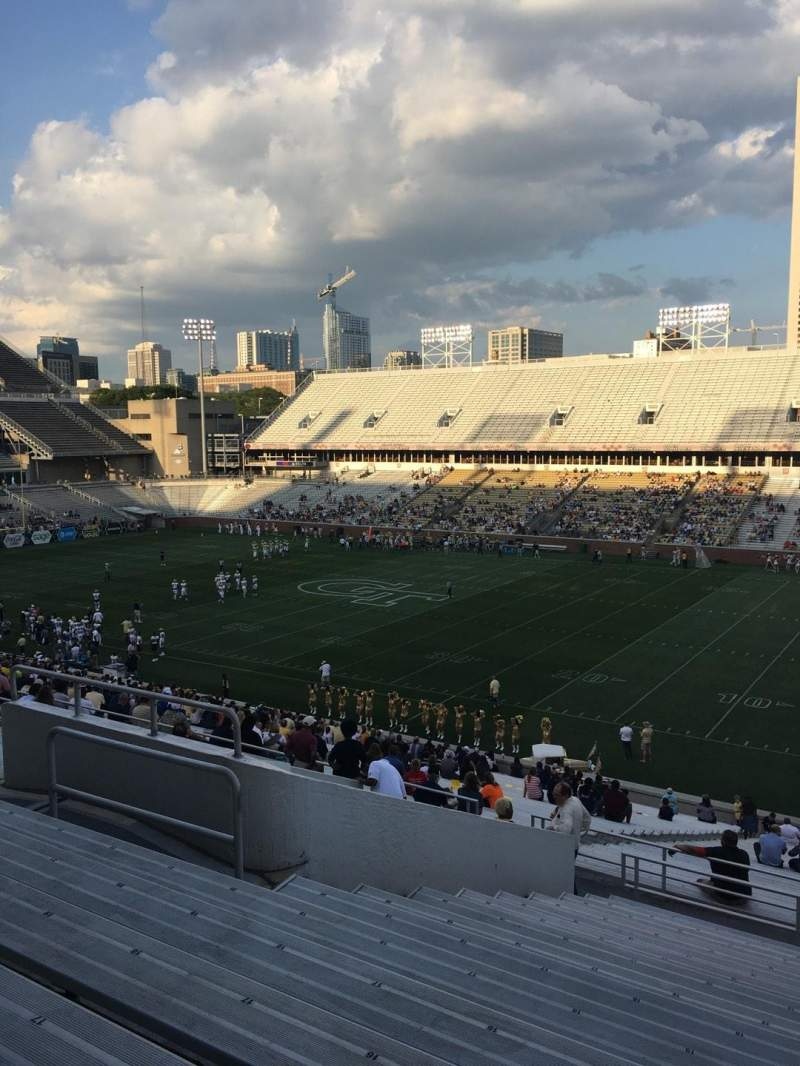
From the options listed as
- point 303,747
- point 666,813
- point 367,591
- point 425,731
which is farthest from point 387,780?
point 367,591

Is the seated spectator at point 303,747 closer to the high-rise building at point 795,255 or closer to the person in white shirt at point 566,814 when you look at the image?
the person in white shirt at point 566,814

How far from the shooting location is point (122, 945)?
3650mm

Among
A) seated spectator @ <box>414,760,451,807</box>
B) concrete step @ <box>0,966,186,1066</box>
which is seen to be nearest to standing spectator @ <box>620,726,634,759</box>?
seated spectator @ <box>414,760,451,807</box>

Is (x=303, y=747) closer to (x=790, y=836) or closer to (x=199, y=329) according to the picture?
(x=790, y=836)

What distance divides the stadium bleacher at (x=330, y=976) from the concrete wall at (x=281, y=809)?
44 centimetres

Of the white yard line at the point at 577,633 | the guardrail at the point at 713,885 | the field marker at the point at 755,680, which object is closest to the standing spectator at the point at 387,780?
the guardrail at the point at 713,885

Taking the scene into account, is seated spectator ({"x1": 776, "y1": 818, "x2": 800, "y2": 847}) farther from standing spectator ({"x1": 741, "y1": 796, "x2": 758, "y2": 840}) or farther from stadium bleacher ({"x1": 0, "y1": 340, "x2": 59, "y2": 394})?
stadium bleacher ({"x1": 0, "y1": 340, "x2": 59, "y2": 394})

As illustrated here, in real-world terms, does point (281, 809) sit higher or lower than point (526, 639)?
higher

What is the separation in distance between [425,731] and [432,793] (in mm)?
11633

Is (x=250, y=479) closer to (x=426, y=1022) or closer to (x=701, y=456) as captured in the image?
(x=701, y=456)

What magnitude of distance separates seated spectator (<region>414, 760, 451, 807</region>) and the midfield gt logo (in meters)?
22.9

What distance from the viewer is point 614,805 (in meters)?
14.0

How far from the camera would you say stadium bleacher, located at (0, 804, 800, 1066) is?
3252 mm

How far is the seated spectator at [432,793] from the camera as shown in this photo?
8.03 meters
